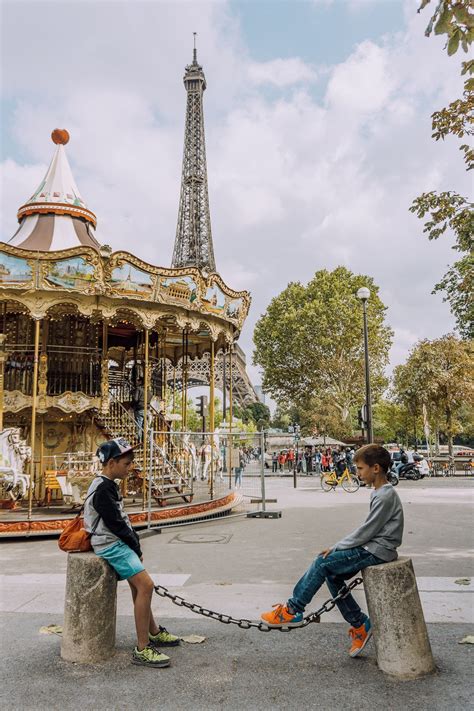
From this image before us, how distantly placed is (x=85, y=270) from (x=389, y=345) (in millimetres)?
30192

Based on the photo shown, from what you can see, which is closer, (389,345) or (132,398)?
(132,398)

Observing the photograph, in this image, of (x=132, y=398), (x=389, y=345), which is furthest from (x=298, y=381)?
(x=132, y=398)

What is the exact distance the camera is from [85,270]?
11992 millimetres

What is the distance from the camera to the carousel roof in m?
14.6

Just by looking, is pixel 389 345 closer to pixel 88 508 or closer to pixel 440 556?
pixel 440 556

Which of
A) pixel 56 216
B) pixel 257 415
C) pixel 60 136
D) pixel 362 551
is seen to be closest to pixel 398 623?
pixel 362 551

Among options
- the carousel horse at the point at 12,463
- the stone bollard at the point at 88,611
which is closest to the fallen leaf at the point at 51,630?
the stone bollard at the point at 88,611

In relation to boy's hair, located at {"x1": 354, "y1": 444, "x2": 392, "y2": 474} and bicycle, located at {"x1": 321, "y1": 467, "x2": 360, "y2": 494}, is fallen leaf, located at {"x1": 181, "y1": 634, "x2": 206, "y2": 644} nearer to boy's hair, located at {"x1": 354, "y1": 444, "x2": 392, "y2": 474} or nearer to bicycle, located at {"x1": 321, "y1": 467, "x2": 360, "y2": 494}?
boy's hair, located at {"x1": 354, "y1": 444, "x2": 392, "y2": 474}

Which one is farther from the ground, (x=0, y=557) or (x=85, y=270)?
(x=85, y=270)

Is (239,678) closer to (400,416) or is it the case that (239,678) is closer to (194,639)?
(194,639)

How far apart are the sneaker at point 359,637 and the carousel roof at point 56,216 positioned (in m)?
12.4

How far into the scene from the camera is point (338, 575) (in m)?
4.10

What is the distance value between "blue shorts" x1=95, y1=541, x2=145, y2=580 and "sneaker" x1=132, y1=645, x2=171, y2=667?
0.54 metres

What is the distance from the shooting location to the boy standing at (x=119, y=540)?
3.99m
